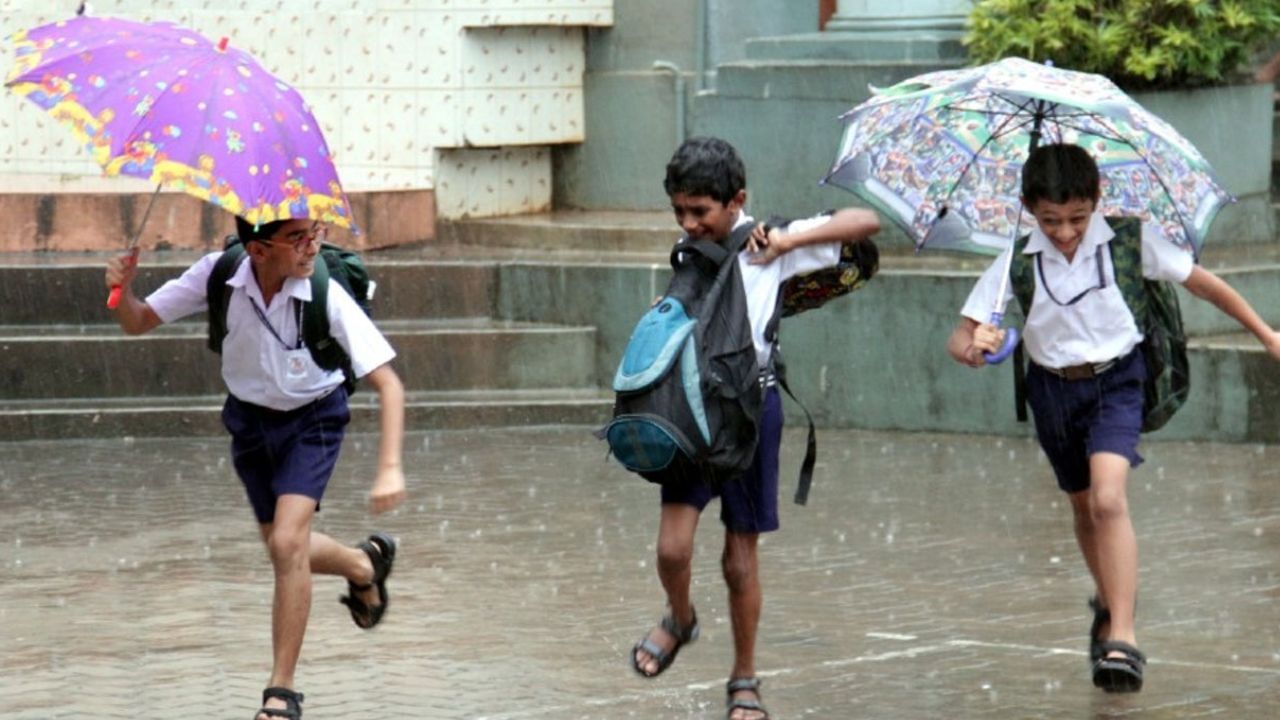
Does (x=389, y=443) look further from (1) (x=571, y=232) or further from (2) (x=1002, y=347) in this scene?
(1) (x=571, y=232)

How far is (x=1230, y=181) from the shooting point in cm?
1354

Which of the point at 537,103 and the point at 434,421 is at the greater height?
the point at 537,103

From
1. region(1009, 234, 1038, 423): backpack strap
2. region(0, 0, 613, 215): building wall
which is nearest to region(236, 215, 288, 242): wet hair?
region(1009, 234, 1038, 423): backpack strap

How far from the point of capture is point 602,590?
8836mm

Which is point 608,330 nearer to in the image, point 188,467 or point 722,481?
point 188,467

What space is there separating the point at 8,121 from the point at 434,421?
5.01 meters

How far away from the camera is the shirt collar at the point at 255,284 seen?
21.7ft

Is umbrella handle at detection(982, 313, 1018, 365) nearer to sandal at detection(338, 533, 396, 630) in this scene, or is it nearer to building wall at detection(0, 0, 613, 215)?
sandal at detection(338, 533, 396, 630)

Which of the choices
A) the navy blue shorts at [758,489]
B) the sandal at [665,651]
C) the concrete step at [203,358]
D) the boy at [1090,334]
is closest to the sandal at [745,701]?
the sandal at [665,651]

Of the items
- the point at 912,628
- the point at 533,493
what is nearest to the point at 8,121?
the point at 533,493

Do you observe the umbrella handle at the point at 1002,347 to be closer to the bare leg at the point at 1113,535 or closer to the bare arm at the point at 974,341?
the bare arm at the point at 974,341

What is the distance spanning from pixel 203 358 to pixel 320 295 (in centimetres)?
668

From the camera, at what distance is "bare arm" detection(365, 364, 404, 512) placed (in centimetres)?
635

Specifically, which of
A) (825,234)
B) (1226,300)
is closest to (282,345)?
(825,234)
